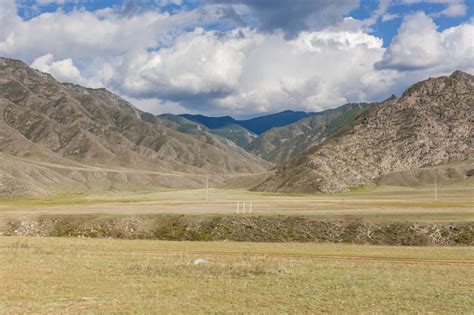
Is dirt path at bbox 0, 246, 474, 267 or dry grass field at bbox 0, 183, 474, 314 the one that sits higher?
dry grass field at bbox 0, 183, 474, 314

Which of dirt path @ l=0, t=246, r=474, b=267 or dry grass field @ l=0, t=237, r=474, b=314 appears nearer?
dry grass field @ l=0, t=237, r=474, b=314

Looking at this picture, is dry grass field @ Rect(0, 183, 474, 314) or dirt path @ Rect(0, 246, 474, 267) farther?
dirt path @ Rect(0, 246, 474, 267)

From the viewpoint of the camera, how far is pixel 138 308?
21.2 metres

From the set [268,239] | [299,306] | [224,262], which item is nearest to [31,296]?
[299,306]

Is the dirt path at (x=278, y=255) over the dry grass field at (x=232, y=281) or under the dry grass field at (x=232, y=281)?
under

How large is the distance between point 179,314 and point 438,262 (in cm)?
2280

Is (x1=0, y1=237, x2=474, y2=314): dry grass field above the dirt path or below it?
above

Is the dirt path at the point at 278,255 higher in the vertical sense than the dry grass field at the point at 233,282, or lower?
lower

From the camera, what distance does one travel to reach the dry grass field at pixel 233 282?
2177cm

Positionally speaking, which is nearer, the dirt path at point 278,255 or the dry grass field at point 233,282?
the dry grass field at point 233,282

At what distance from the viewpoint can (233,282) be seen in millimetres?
27734

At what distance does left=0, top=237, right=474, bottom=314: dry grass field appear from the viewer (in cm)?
2177

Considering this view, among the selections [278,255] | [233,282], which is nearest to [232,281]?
[233,282]

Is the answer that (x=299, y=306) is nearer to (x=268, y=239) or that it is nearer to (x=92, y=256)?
(x=92, y=256)
